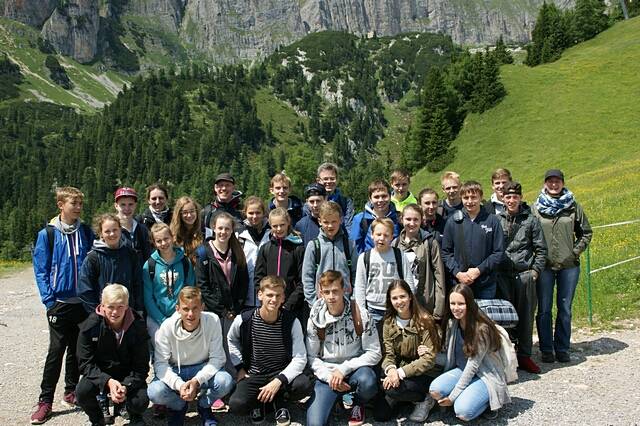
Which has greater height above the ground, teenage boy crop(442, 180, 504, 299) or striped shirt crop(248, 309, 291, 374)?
teenage boy crop(442, 180, 504, 299)

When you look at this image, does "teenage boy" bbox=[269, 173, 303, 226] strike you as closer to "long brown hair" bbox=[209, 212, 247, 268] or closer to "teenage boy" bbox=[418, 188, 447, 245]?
"long brown hair" bbox=[209, 212, 247, 268]

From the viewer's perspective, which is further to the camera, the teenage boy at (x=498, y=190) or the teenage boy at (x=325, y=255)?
the teenage boy at (x=498, y=190)

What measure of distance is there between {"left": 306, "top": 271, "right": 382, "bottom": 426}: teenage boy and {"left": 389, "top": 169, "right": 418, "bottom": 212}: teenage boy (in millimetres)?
2663

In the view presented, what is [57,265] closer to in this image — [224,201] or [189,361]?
[189,361]

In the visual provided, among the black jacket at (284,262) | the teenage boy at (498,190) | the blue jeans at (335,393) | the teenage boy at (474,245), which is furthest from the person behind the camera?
the teenage boy at (498,190)

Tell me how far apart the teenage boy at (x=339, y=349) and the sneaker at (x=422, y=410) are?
599 mm

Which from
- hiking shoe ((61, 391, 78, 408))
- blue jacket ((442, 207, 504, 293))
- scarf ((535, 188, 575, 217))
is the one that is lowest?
hiking shoe ((61, 391, 78, 408))

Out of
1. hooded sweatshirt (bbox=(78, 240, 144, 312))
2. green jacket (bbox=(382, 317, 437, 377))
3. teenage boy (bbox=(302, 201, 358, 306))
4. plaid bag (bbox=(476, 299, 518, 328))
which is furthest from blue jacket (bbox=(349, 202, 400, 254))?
hooded sweatshirt (bbox=(78, 240, 144, 312))

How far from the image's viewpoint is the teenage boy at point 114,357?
6.44 metres

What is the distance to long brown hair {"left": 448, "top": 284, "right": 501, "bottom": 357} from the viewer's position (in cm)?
658

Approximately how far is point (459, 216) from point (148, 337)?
4797mm

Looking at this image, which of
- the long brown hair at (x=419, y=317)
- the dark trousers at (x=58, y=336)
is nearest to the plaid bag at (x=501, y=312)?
the long brown hair at (x=419, y=317)

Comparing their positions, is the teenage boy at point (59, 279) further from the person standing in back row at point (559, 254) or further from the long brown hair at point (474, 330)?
the person standing in back row at point (559, 254)

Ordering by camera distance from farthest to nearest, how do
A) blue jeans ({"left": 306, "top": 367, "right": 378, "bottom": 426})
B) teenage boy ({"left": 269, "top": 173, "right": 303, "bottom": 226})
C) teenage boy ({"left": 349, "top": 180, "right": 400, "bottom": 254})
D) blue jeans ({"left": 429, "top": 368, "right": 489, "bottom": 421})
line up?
teenage boy ({"left": 269, "top": 173, "right": 303, "bottom": 226}) < teenage boy ({"left": 349, "top": 180, "right": 400, "bottom": 254}) < blue jeans ({"left": 306, "top": 367, "right": 378, "bottom": 426}) < blue jeans ({"left": 429, "top": 368, "right": 489, "bottom": 421})
